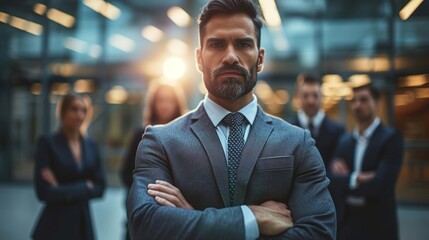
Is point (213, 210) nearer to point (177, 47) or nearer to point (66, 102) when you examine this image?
point (66, 102)

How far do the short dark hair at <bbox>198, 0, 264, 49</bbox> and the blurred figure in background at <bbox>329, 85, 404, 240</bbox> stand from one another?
6.07 feet

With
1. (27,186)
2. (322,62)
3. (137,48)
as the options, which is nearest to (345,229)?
(322,62)

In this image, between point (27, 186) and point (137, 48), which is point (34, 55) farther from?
point (27, 186)

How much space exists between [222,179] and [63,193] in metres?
2.06

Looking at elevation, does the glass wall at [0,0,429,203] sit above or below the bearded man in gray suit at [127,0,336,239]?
above

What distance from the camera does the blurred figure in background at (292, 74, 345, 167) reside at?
3268mm

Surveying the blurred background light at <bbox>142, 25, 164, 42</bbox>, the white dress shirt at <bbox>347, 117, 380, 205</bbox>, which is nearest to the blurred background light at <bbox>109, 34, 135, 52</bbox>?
the blurred background light at <bbox>142, 25, 164, 42</bbox>

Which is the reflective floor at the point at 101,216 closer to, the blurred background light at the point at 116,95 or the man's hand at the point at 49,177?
the blurred background light at the point at 116,95

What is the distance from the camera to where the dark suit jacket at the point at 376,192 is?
2773 millimetres

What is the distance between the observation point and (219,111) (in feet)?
5.04

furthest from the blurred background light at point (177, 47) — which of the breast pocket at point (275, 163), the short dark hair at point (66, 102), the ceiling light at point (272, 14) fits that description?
the breast pocket at point (275, 163)

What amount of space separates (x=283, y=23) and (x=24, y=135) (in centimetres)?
705

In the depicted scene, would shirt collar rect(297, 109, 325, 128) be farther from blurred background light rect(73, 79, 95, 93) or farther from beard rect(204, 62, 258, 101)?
blurred background light rect(73, 79, 95, 93)

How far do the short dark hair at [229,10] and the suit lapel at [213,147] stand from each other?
0.96 ft
